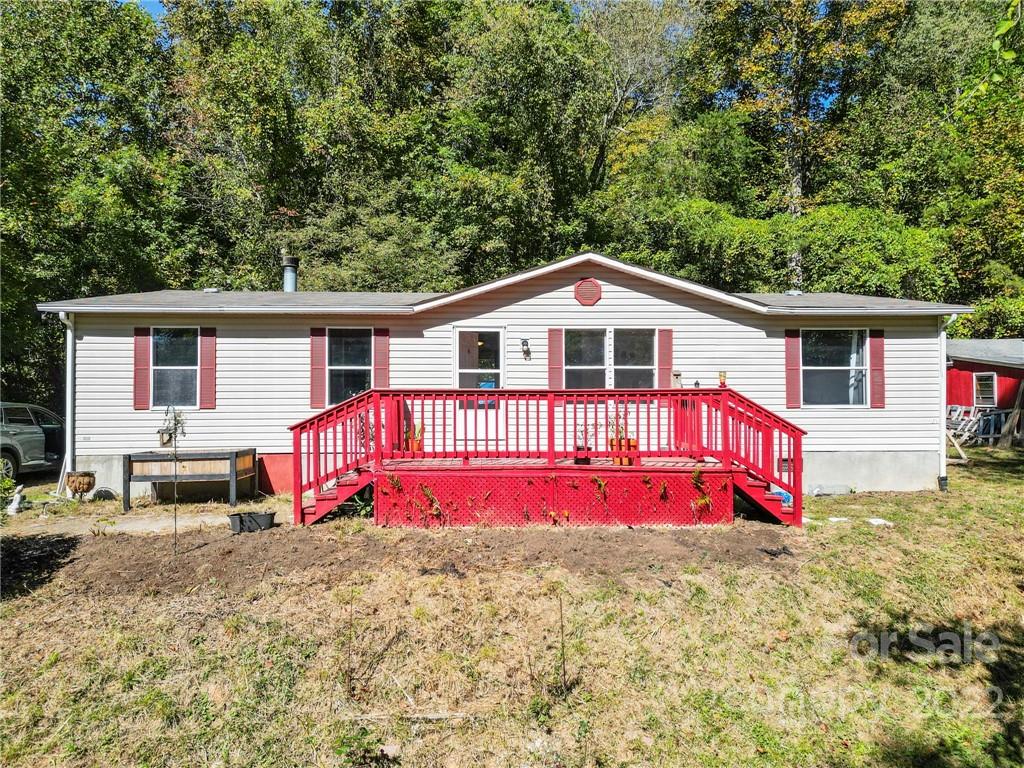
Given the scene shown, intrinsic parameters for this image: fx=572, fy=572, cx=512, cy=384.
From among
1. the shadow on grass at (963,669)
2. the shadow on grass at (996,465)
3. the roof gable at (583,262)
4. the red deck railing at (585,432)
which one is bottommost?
the shadow on grass at (963,669)

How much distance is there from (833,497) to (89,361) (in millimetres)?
12193

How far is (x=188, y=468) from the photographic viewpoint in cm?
872

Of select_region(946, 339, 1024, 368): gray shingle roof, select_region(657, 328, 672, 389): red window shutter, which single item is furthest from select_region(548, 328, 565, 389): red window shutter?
select_region(946, 339, 1024, 368): gray shingle roof

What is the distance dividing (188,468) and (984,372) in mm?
21655

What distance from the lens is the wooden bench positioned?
838 cm

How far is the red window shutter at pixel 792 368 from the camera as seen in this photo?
31.6 ft

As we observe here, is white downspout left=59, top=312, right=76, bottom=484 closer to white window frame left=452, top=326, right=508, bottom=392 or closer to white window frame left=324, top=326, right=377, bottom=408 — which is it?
white window frame left=324, top=326, right=377, bottom=408

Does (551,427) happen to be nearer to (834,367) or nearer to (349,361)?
(349,361)

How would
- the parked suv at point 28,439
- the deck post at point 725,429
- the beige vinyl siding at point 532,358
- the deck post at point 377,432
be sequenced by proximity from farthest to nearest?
the parked suv at point 28,439 → the beige vinyl siding at point 532,358 → the deck post at point 377,432 → the deck post at point 725,429

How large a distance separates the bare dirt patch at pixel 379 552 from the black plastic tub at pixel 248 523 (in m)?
0.19

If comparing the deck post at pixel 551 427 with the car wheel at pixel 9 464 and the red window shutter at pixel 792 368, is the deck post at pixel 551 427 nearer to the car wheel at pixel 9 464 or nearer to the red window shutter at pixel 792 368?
the red window shutter at pixel 792 368

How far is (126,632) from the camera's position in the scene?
14.9 ft

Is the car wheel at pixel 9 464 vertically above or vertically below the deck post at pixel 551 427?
below

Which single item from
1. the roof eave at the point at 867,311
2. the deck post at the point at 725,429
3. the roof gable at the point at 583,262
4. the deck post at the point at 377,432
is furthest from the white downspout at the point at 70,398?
the roof eave at the point at 867,311
